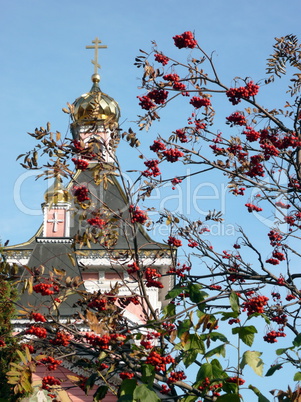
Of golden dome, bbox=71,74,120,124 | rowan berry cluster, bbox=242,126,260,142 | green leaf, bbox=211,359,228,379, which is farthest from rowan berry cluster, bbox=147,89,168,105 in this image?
golden dome, bbox=71,74,120,124

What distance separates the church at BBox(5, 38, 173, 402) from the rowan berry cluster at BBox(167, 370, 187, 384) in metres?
0.60

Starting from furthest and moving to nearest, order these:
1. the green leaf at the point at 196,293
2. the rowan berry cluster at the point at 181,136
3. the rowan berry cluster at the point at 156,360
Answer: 1. the rowan berry cluster at the point at 181,136
2. the green leaf at the point at 196,293
3. the rowan berry cluster at the point at 156,360

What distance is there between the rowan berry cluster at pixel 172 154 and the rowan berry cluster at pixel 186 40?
1.29m

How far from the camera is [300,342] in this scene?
5516 mm

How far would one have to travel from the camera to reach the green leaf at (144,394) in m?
5.43

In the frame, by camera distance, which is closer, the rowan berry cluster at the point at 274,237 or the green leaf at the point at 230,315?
the green leaf at the point at 230,315

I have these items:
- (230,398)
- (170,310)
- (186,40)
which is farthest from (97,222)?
(230,398)

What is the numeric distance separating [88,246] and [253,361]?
2.83 meters

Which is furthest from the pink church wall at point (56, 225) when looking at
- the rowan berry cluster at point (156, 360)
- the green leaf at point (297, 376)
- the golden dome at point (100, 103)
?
the green leaf at point (297, 376)

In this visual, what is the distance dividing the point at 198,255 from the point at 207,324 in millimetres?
2692

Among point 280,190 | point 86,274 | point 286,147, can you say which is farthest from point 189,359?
point 86,274

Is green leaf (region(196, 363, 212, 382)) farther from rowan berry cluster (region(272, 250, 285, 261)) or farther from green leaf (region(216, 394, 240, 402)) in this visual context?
rowan berry cluster (region(272, 250, 285, 261))

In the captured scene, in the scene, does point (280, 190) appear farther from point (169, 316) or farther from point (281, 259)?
point (169, 316)

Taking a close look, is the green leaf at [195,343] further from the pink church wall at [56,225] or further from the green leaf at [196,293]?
the pink church wall at [56,225]
